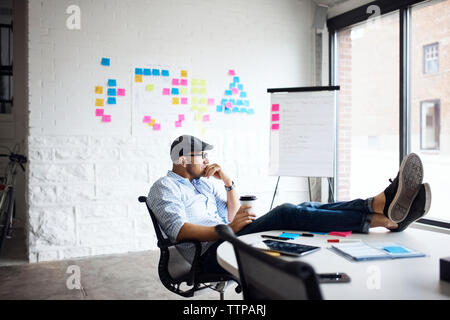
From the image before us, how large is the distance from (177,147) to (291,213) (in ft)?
2.63

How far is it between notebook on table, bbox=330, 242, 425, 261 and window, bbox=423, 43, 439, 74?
2638 millimetres

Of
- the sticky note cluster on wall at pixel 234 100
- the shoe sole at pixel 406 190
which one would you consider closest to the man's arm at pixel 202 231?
the shoe sole at pixel 406 190

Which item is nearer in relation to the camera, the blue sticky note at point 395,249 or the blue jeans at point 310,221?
the blue sticky note at point 395,249

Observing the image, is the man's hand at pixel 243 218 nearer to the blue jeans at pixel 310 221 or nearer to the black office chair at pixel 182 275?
the blue jeans at pixel 310 221

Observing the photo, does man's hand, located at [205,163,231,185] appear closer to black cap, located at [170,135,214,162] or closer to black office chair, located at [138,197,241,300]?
black cap, located at [170,135,214,162]

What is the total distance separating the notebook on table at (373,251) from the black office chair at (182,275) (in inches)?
23.2

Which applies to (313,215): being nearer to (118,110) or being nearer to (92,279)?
(92,279)

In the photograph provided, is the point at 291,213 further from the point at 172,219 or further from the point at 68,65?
the point at 68,65

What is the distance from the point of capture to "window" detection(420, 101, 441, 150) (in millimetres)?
3713

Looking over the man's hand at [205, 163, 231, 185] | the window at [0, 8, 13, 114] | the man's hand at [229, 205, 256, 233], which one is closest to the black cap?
the man's hand at [205, 163, 231, 185]

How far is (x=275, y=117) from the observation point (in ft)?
13.5

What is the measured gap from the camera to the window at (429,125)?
371 centimetres

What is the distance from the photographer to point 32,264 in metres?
3.71

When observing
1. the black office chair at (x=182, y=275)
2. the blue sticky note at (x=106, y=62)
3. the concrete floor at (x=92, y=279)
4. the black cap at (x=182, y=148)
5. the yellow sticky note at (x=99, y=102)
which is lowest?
the concrete floor at (x=92, y=279)
